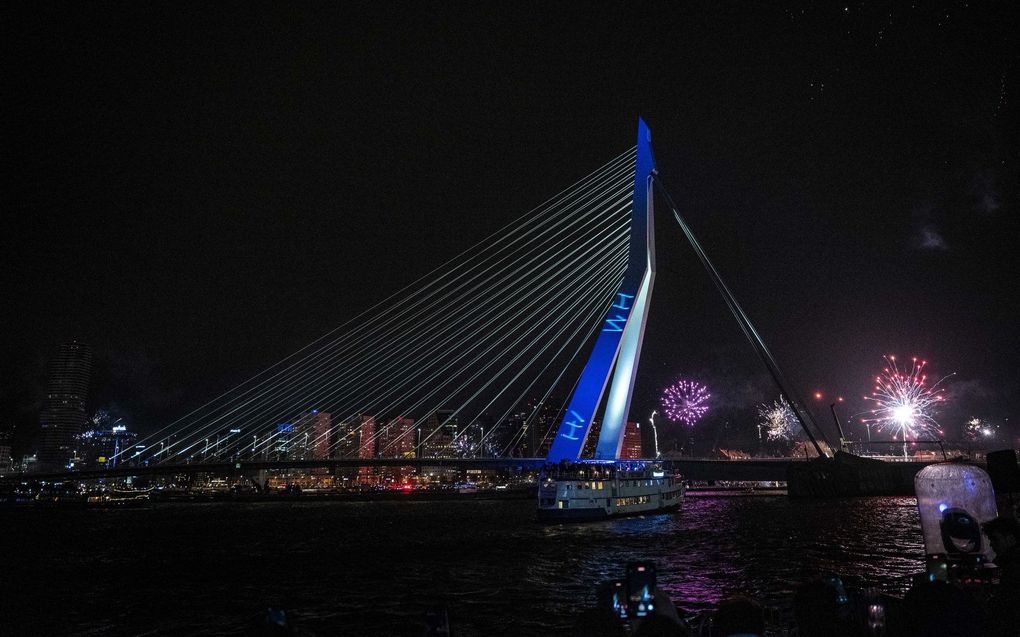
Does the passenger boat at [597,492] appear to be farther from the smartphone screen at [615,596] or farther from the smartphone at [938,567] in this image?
the smartphone screen at [615,596]

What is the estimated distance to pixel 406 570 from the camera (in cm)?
2133

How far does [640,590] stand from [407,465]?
61602 millimetres

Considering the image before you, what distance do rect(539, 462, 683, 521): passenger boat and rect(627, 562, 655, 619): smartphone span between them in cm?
3763

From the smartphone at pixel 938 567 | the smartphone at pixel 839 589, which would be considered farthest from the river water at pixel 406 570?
the smartphone at pixel 839 589

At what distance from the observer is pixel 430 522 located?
43875 mm

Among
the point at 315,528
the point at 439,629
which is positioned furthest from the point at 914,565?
the point at 315,528

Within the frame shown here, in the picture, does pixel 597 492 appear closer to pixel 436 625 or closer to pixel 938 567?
pixel 938 567

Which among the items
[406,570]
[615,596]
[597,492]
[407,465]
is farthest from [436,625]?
[407,465]

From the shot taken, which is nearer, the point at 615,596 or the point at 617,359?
the point at 615,596

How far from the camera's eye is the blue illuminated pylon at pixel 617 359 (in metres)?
40.8

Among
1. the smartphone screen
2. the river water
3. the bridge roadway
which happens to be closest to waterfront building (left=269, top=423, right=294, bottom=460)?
the bridge roadway

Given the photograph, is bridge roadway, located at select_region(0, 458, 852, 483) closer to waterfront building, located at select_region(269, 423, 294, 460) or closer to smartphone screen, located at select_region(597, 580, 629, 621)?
waterfront building, located at select_region(269, 423, 294, 460)

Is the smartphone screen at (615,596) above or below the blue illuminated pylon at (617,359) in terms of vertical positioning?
below

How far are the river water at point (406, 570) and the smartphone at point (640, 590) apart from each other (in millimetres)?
2929
